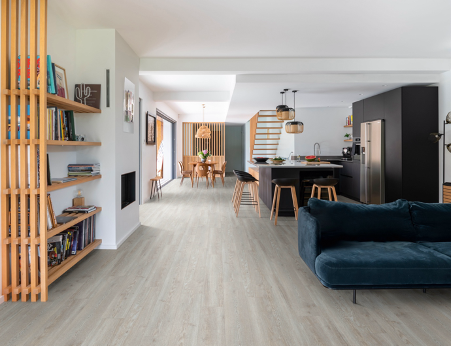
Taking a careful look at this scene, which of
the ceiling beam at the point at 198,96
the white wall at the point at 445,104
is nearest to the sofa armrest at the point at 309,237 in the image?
the white wall at the point at 445,104

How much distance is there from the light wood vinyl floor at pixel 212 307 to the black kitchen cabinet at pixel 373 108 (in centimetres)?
440

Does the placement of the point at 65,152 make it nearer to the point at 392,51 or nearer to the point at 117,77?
the point at 117,77

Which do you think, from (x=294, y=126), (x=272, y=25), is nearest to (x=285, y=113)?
(x=294, y=126)

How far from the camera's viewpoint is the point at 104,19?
11.5 ft

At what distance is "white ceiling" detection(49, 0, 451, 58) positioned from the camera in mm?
3146

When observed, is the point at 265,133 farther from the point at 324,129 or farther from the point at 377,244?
the point at 377,244

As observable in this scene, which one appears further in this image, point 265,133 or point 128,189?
point 265,133

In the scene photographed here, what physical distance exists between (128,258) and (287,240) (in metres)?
2.02

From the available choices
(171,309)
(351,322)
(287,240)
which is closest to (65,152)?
(171,309)

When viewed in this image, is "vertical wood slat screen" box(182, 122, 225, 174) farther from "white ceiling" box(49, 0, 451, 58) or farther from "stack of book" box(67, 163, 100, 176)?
"stack of book" box(67, 163, 100, 176)

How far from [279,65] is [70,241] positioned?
153 inches

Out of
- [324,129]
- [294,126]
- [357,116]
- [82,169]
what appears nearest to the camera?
[82,169]

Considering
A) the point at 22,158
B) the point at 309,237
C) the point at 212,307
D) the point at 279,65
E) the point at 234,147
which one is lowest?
the point at 212,307

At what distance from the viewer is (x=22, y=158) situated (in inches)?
96.2
